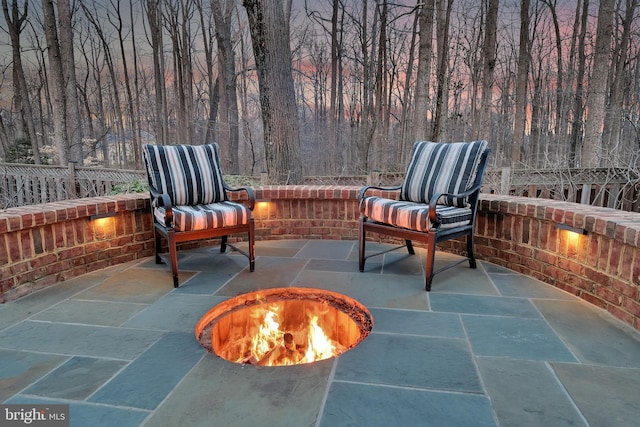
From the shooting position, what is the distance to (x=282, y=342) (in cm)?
216

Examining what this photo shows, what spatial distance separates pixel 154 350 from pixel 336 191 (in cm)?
224

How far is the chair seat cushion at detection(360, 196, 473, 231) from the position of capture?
247 cm

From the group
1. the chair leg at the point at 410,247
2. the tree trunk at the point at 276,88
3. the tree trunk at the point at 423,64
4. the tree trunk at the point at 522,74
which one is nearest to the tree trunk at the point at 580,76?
the tree trunk at the point at 522,74

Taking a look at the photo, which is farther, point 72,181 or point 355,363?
point 72,181

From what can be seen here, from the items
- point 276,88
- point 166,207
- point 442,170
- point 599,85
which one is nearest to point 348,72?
point 599,85

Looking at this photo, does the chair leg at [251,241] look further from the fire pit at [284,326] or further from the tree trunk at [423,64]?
the tree trunk at [423,64]

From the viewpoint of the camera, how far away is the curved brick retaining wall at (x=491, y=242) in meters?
2.06

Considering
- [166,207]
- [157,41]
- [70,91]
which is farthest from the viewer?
[157,41]

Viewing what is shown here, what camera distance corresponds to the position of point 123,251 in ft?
9.90

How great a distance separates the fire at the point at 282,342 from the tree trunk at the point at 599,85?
5.68 meters

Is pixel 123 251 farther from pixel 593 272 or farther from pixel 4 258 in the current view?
pixel 593 272

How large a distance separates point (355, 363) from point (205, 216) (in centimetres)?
149

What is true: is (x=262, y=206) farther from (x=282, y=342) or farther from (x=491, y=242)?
(x=491, y=242)

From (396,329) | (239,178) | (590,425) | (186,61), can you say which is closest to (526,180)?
(239,178)
